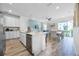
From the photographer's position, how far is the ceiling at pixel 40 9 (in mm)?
1726

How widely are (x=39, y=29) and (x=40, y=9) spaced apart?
1.15ft

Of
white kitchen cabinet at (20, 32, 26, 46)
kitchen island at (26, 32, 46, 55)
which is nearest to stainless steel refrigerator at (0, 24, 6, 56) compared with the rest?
white kitchen cabinet at (20, 32, 26, 46)

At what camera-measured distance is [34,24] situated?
1.79m

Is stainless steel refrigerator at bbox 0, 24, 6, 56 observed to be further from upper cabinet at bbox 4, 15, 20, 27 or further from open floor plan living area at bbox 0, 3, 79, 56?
upper cabinet at bbox 4, 15, 20, 27

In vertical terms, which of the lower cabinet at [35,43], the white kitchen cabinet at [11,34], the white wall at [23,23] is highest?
the white wall at [23,23]

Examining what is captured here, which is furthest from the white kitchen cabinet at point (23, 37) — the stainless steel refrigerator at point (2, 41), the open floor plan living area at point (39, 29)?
the stainless steel refrigerator at point (2, 41)

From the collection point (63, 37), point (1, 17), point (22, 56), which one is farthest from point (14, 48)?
point (63, 37)

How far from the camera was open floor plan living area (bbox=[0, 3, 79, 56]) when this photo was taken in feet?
5.65

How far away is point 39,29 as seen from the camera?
1.79 metres

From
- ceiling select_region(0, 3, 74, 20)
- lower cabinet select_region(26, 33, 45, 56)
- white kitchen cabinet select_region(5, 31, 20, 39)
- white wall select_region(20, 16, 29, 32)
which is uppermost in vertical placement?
ceiling select_region(0, 3, 74, 20)

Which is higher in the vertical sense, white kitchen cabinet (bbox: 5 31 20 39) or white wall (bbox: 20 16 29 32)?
white wall (bbox: 20 16 29 32)

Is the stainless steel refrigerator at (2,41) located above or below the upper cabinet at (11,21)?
below

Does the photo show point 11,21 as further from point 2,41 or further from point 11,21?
point 2,41

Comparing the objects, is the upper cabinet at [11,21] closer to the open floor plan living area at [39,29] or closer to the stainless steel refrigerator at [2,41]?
the open floor plan living area at [39,29]
